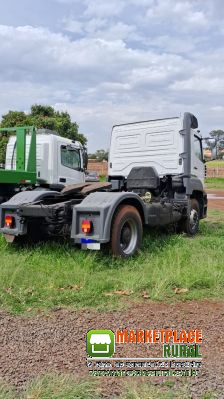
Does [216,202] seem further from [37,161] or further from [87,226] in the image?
[87,226]

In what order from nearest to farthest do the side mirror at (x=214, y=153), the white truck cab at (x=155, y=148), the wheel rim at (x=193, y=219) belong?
1. the white truck cab at (x=155, y=148)
2. the wheel rim at (x=193, y=219)
3. the side mirror at (x=214, y=153)

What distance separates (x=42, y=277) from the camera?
5.10 meters

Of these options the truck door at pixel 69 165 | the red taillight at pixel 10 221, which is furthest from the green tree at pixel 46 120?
the red taillight at pixel 10 221

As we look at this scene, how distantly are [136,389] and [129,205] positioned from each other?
4.08m

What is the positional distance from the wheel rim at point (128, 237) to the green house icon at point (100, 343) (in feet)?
9.37

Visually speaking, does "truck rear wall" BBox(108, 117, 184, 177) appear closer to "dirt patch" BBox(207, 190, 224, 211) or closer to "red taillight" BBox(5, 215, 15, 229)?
"red taillight" BBox(5, 215, 15, 229)

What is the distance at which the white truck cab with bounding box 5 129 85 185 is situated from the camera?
36.1 feet

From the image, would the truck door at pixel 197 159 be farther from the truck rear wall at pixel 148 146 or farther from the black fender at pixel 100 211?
the black fender at pixel 100 211

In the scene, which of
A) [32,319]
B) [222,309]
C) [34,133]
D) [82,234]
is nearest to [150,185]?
[82,234]

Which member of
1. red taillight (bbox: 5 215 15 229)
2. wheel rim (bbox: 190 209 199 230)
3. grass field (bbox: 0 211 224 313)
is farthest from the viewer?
wheel rim (bbox: 190 209 199 230)

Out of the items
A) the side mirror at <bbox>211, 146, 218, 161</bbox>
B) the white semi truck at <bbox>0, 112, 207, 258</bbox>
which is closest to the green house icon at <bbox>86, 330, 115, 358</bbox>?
the white semi truck at <bbox>0, 112, 207, 258</bbox>

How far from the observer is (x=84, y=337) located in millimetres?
3496

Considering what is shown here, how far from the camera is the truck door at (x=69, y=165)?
11.3m

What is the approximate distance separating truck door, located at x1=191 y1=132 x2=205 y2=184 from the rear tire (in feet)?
2.10
